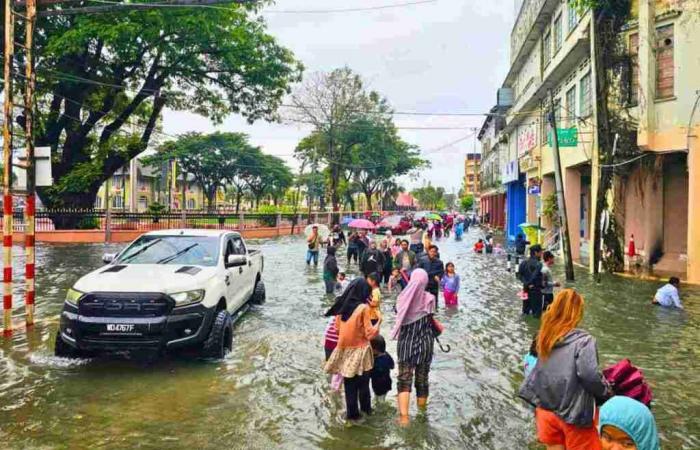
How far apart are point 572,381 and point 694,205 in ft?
47.6

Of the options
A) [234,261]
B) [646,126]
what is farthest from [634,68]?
[234,261]

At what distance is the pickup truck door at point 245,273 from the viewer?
1023 centimetres

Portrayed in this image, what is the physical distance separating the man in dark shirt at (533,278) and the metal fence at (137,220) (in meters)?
24.7

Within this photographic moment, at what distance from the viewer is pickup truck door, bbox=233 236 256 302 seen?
10.2 metres

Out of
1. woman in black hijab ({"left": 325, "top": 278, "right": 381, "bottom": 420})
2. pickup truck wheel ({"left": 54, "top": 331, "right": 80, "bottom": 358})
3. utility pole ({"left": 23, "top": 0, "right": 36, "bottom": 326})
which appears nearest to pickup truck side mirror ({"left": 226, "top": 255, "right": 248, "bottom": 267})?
pickup truck wheel ({"left": 54, "top": 331, "right": 80, "bottom": 358})

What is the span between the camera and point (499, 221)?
56281 millimetres

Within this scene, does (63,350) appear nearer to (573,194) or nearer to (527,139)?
(573,194)

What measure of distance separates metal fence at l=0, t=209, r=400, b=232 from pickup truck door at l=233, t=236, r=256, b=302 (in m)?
21.5

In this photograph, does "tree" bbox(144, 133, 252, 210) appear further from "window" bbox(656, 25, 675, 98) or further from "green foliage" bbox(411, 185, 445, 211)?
"green foliage" bbox(411, 185, 445, 211)

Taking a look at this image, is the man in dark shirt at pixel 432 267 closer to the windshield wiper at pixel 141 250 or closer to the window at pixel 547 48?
the windshield wiper at pixel 141 250

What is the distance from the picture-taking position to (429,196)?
136 m

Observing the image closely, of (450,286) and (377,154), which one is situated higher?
(377,154)

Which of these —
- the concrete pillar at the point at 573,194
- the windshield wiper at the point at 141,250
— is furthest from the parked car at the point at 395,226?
the windshield wiper at the point at 141,250

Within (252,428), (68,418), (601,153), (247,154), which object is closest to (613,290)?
(601,153)
